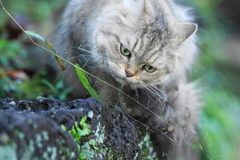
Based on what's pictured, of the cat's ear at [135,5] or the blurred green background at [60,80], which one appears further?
the blurred green background at [60,80]

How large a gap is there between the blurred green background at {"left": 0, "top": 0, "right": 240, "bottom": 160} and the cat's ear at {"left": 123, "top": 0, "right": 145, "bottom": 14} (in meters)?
1.11

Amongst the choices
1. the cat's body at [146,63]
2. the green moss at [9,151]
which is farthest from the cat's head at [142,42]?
the green moss at [9,151]

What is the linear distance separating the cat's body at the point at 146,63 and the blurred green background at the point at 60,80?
1.04 ft

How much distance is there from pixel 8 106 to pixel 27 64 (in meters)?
2.45

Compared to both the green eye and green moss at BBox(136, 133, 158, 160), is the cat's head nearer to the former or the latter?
the green eye

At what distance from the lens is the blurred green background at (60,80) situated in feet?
12.2

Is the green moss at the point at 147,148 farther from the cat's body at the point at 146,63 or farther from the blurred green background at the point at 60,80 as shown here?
the blurred green background at the point at 60,80

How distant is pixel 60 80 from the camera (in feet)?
12.6

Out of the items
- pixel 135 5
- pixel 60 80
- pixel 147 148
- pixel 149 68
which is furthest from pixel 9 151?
pixel 60 80

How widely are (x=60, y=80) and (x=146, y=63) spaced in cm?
125

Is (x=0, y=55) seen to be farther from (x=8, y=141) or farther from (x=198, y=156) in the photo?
(x=8, y=141)

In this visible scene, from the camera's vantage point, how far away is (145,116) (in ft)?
9.84

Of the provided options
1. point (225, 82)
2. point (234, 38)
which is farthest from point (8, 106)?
point (234, 38)

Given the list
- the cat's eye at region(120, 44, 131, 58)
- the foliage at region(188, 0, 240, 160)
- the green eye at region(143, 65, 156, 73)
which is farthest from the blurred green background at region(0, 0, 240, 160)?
the cat's eye at region(120, 44, 131, 58)
